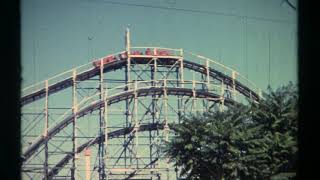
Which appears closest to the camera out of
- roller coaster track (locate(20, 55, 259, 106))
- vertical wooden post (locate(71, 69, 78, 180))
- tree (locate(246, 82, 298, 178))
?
tree (locate(246, 82, 298, 178))

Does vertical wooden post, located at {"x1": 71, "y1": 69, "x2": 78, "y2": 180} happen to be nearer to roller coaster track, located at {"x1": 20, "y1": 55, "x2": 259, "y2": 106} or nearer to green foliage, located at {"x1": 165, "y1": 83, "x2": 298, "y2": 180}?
roller coaster track, located at {"x1": 20, "y1": 55, "x2": 259, "y2": 106}

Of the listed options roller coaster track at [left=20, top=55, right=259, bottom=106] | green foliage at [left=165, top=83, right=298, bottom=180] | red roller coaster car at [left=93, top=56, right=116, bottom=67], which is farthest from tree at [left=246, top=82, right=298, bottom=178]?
red roller coaster car at [left=93, top=56, right=116, bottom=67]

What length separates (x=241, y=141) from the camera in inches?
1074

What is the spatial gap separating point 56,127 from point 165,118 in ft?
21.6

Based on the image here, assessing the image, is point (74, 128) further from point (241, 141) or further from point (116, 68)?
Result: point (241, 141)

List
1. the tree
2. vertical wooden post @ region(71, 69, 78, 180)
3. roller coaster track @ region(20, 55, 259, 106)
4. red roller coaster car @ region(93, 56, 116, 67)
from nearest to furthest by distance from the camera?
the tree < roller coaster track @ region(20, 55, 259, 106) < vertical wooden post @ region(71, 69, 78, 180) < red roller coaster car @ region(93, 56, 116, 67)

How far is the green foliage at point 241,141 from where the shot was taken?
26.5 metres

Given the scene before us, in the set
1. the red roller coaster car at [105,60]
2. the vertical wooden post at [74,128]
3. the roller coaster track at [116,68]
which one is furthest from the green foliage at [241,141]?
the red roller coaster car at [105,60]

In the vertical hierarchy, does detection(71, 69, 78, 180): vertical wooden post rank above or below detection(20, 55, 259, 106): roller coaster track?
below

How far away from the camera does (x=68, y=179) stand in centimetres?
3441

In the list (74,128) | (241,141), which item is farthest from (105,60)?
(241,141)

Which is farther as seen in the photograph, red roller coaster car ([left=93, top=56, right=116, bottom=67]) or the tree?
red roller coaster car ([left=93, top=56, right=116, bottom=67])

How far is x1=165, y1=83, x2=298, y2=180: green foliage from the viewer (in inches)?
1042

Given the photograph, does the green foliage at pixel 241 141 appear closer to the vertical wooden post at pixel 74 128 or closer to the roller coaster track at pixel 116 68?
the roller coaster track at pixel 116 68
